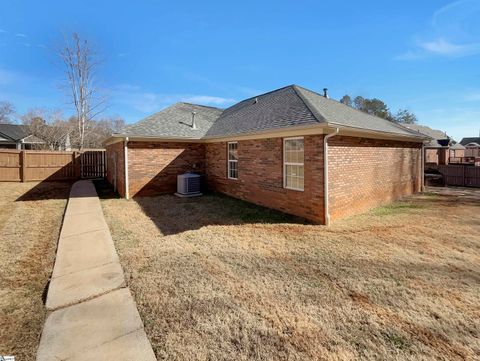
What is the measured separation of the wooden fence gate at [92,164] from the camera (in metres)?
18.0

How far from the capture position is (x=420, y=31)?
9430mm

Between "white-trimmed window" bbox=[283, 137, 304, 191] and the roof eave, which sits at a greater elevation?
the roof eave

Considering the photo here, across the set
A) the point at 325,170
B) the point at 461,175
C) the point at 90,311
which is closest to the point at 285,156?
the point at 325,170

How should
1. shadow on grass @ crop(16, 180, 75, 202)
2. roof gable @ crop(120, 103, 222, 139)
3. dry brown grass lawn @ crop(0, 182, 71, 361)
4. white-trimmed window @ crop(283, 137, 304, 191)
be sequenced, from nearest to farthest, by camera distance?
1. dry brown grass lawn @ crop(0, 182, 71, 361)
2. white-trimmed window @ crop(283, 137, 304, 191)
3. shadow on grass @ crop(16, 180, 75, 202)
4. roof gable @ crop(120, 103, 222, 139)

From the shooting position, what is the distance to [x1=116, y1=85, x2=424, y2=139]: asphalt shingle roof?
8.14 meters

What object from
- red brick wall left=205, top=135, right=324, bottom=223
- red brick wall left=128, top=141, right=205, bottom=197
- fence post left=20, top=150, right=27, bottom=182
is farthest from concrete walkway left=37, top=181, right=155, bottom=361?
fence post left=20, top=150, right=27, bottom=182

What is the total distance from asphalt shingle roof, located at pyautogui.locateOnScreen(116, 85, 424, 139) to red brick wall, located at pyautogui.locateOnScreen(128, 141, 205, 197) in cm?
61

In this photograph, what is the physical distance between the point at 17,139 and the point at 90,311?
38604 mm

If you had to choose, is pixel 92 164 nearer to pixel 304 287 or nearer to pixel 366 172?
pixel 366 172

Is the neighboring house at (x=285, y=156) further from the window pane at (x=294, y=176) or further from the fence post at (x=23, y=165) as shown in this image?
the fence post at (x=23, y=165)

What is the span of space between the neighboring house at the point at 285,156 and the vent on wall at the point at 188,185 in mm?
647

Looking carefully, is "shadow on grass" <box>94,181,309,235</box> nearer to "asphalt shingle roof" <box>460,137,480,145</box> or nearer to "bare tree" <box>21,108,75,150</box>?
"bare tree" <box>21,108,75,150</box>

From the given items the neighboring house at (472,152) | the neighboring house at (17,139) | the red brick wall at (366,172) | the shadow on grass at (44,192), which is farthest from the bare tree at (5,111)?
the neighboring house at (472,152)

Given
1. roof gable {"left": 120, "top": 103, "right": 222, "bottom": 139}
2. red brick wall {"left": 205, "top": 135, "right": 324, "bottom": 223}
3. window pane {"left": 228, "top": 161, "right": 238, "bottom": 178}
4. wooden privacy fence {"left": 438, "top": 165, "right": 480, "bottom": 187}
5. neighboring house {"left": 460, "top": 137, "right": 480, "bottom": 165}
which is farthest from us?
neighboring house {"left": 460, "top": 137, "right": 480, "bottom": 165}
